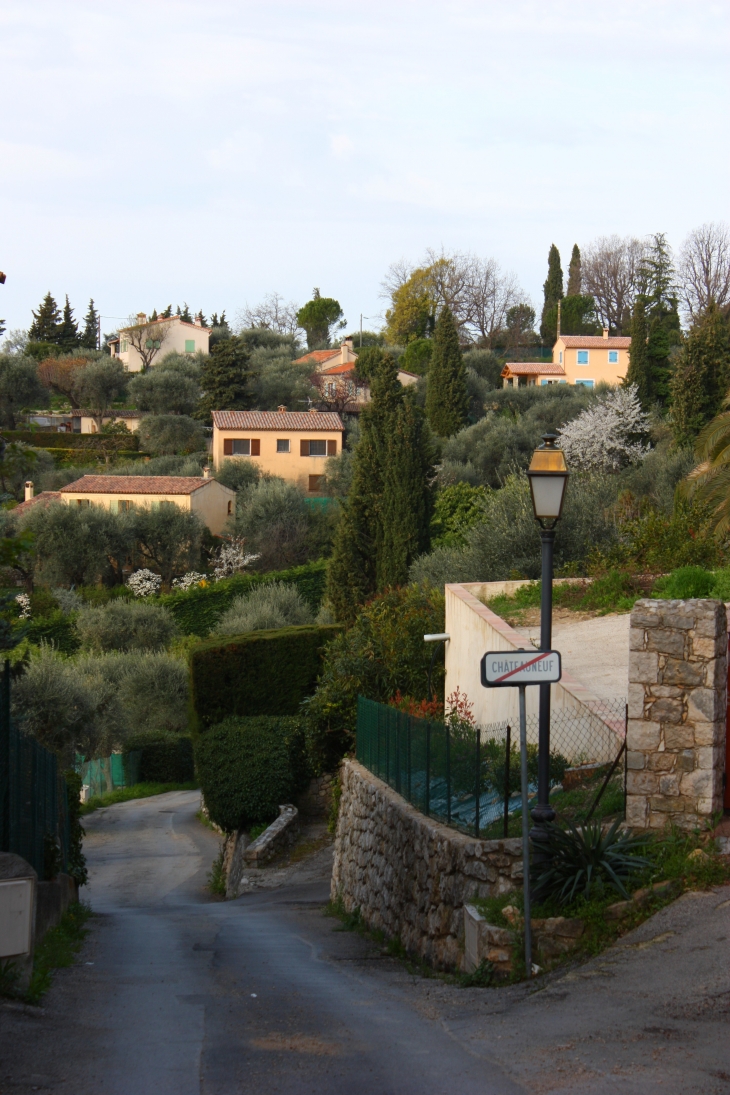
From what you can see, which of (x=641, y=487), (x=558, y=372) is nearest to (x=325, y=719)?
(x=641, y=487)

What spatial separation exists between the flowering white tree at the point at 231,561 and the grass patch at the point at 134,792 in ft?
52.6

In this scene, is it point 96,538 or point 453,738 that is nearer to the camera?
point 453,738

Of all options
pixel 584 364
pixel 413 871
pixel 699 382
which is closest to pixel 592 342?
pixel 584 364

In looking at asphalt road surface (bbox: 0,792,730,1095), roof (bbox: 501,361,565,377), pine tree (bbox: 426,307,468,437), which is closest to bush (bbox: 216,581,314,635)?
pine tree (bbox: 426,307,468,437)

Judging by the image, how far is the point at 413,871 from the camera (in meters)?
11.6

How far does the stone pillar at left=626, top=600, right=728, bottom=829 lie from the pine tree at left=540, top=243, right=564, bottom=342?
302 feet

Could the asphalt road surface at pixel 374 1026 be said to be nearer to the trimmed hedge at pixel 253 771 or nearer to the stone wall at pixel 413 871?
the stone wall at pixel 413 871

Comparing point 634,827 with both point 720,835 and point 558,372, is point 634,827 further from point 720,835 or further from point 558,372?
point 558,372

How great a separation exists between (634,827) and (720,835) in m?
0.69

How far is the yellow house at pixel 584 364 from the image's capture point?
3342 inches

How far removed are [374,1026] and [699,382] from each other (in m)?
43.1

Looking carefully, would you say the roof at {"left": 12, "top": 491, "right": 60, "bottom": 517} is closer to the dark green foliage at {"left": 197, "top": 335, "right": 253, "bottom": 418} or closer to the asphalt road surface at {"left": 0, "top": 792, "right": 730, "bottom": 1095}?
the dark green foliage at {"left": 197, "top": 335, "right": 253, "bottom": 418}

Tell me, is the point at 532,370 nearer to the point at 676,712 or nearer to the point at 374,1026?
the point at 676,712

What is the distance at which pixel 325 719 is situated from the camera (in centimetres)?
2236
